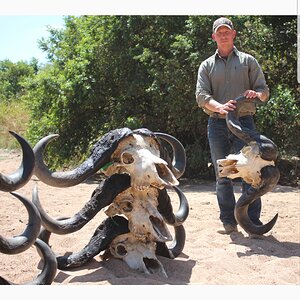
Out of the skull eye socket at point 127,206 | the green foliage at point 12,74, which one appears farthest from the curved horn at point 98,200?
the green foliage at point 12,74

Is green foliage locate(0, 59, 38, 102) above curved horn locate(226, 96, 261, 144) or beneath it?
above

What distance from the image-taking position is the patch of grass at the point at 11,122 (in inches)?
709

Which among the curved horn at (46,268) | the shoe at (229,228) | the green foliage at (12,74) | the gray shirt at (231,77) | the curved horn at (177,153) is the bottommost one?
the shoe at (229,228)

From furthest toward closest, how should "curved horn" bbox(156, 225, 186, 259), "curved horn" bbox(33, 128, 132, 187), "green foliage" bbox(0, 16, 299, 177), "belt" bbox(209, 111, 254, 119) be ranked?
"green foliage" bbox(0, 16, 299, 177) < "belt" bbox(209, 111, 254, 119) < "curved horn" bbox(156, 225, 186, 259) < "curved horn" bbox(33, 128, 132, 187)

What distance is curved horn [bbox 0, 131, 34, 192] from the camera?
9.80 ft

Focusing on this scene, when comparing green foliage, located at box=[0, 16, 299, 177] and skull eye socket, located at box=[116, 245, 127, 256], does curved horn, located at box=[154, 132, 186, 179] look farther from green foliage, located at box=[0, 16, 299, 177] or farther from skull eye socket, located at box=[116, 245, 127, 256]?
green foliage, located at box=[0, 16, 299, 177]

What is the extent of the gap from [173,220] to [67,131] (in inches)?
314

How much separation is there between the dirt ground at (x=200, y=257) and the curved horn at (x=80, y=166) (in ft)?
2.36

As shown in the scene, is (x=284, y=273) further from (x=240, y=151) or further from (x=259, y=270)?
(x=240, y=151)

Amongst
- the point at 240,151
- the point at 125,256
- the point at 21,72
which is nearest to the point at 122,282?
the point at 125,256

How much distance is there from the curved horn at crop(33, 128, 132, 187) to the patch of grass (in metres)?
13.9

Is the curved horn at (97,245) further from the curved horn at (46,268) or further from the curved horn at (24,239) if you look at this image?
the curved horn at (24,239)

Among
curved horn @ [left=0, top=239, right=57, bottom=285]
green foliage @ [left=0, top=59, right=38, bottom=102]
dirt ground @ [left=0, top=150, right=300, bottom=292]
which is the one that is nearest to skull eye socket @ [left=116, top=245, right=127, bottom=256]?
dirt ground @ [left=0, top=150, right=300, bottom=292]

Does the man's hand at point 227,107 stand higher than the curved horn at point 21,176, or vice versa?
the man's hand at point 227,107
